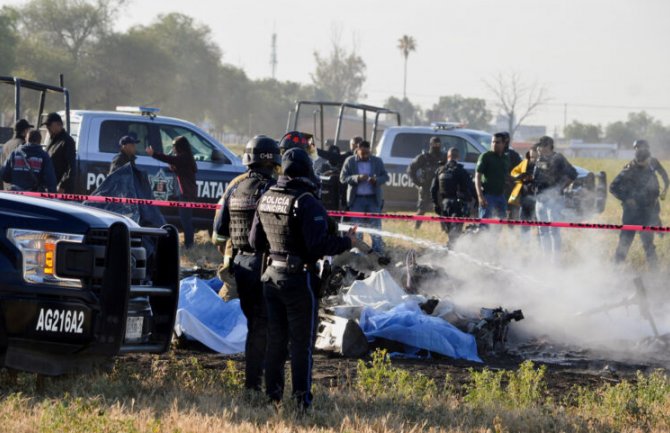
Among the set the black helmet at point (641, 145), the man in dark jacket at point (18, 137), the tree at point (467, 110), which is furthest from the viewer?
the tree at point (467, 110)

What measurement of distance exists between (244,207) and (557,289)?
20.1ft

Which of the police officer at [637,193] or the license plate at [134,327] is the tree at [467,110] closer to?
the police officer at [637,193]

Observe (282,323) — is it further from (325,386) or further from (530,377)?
(530,377)

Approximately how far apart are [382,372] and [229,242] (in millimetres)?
1367

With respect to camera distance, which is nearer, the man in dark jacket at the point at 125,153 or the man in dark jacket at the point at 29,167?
the man in dark jacket at the point at 29,167

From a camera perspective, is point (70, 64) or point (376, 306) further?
point (70, 64)

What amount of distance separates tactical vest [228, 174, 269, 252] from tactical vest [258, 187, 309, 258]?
424 millimetres

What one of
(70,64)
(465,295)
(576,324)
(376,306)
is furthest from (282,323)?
Result: (70,64)

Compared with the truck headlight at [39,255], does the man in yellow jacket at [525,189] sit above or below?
above

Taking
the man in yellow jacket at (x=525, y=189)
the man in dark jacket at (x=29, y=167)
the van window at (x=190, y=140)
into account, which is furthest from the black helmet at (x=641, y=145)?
the man in dark jacket at (x=29, y=167)

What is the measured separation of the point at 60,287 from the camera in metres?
6.07

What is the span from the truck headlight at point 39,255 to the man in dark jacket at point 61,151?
25.9ft

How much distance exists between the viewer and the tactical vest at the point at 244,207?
698 centimetres

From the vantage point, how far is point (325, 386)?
750cm
